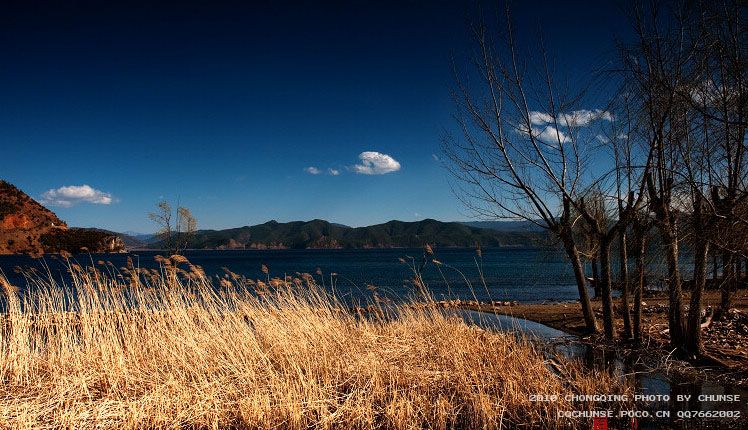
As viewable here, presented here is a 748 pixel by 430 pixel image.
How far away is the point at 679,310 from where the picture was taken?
8562 mm

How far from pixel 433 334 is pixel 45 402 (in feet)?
20.6

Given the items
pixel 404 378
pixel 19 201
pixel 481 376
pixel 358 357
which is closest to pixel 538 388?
pixel 481 376

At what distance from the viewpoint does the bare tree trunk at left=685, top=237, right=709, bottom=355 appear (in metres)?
7.39

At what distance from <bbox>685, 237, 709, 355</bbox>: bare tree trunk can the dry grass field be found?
8.10 feet

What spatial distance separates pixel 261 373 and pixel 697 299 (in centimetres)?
771

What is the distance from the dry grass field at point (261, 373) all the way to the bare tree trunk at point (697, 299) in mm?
2470

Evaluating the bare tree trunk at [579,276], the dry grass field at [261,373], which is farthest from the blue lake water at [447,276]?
the bare tree trunk at [579,276]

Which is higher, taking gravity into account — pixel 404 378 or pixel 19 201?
pixel 19 201

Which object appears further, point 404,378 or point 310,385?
point 404,378

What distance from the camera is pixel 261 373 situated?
6.75 m

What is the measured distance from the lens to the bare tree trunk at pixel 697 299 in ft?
24.3

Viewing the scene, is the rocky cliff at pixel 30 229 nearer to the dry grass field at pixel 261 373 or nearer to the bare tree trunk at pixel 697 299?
the dry grass field at pixel 261 373

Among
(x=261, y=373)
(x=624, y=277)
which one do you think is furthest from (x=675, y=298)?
(x=261, y=373)

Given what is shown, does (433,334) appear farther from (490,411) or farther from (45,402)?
(45,402)
